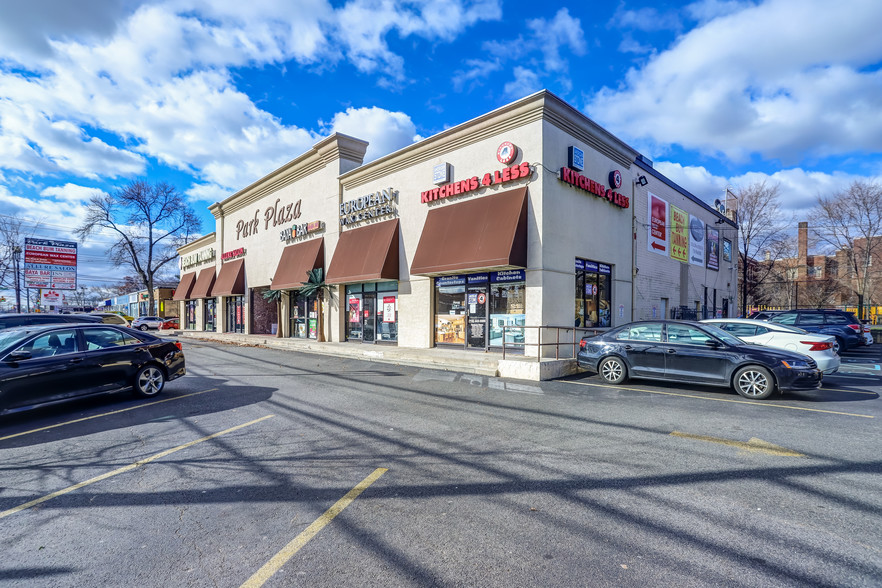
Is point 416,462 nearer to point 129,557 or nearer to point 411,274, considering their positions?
point 129,557

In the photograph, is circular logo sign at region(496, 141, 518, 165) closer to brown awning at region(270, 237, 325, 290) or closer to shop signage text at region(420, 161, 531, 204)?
shop signage text at region(420, 161, 531, 204)

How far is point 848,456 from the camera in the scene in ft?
16.6

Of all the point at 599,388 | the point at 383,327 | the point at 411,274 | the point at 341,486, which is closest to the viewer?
the point at 341,486

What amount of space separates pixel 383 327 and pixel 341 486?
43.8 feet

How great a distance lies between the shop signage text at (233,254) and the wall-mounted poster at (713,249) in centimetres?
2863

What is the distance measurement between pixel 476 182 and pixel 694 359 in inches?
321

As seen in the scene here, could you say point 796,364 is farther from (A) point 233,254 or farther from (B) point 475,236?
(A) point 233,254

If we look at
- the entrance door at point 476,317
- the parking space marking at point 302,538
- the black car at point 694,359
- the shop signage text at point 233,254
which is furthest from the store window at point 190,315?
the parking space marking at point 302,538

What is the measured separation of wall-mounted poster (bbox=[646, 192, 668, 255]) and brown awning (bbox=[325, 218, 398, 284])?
10918mm

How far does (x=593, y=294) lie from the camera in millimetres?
15266

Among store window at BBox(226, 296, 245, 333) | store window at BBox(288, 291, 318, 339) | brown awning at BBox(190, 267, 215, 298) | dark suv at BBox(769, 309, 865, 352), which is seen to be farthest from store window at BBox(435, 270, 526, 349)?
brown awning at BBox(190, 267, 215, 298)

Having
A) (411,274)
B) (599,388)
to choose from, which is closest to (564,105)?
(411,274)

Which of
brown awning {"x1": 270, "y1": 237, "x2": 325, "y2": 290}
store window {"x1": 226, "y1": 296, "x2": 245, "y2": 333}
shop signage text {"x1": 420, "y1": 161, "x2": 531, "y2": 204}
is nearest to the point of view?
shop signage text {"x1": 420, "y1": 161, "x2": 531, "y2": 204}

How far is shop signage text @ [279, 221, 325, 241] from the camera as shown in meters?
20.6
